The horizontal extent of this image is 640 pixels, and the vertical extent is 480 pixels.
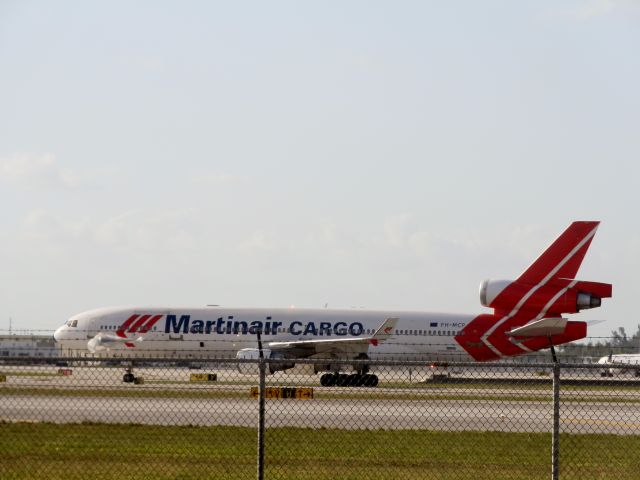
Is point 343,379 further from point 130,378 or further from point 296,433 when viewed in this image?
point 296,433

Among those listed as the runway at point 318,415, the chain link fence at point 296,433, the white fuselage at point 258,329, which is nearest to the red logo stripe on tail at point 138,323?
the white fuselage at point 258,329

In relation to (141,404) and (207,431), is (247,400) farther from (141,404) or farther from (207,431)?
(207,431)

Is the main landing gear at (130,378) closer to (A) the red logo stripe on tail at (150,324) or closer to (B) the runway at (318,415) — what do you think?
(B) the runway at (318,415)

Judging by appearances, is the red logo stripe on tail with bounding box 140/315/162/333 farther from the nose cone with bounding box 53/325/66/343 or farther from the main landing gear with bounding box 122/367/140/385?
the main landing gear with bounding box 122/367/140/385

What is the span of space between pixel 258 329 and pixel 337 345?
5.18 metres

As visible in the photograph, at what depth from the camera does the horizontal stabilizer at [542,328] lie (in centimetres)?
4366

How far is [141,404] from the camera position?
2264cm

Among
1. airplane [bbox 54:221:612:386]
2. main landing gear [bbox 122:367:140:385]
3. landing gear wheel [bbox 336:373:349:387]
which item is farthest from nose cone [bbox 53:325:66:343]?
main landing gear [bbox 122:367:140:385]

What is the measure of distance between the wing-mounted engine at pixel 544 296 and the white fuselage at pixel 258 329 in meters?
2.34

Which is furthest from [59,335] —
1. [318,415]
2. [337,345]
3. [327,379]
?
[318,415]

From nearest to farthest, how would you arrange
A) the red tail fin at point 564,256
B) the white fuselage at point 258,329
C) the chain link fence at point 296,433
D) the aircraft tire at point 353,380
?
the chain link fence at point 296,433 < the aircraft tire at point 353,380 < the red tail fin at point 564,256 < the white fuselage at point 258,329

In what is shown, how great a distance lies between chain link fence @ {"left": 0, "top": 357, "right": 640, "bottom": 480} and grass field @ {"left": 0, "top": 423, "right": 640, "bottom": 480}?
3 centimetres

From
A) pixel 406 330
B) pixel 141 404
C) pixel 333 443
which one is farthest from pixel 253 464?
pixel 406 330

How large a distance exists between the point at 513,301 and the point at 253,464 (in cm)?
3195
